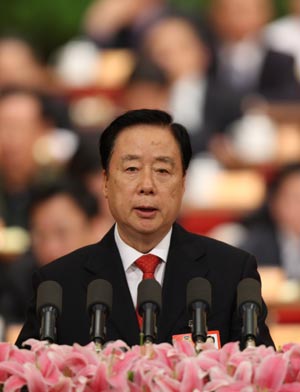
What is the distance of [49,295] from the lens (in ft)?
9.46

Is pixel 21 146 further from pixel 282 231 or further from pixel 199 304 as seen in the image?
pixel 199 304

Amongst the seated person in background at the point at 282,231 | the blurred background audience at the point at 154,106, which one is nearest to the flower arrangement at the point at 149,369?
the blurred background audience at the point at 154,106

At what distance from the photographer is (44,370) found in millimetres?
2664

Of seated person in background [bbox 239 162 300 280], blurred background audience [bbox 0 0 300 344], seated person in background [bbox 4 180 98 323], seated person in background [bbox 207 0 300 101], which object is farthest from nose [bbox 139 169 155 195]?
seated person in background [bbox 207 0 300 101]

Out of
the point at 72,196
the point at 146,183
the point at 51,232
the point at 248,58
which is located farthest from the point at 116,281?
the point at 248,58

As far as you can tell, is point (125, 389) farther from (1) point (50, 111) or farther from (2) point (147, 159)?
(1) point (50, 111)

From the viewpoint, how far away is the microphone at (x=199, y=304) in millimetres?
2814

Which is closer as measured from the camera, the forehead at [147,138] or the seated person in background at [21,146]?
the forehead at [147,138]

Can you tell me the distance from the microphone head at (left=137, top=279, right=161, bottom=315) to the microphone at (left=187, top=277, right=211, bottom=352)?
0.06m

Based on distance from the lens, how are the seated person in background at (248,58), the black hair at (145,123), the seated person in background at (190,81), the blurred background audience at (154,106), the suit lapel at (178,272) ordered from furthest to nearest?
1. the seated person in background at (248,58)
2. the seated person in background at (190,81)
3. the blurred background audience at (154,106)
4. the black hair at (145,123)
5. the suit lapel at (178,272)

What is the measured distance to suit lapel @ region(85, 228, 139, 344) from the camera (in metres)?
3.08

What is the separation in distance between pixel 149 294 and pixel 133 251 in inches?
14.6

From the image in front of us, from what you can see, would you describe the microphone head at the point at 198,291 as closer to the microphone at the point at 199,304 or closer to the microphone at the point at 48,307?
the microphone at the point at 199,304

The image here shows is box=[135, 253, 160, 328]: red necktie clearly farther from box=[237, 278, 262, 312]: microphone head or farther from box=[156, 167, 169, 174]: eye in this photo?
box=[237, 278, 262, 312]: microphone head
